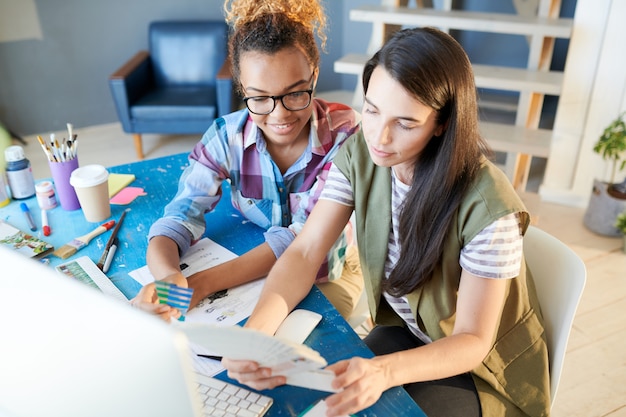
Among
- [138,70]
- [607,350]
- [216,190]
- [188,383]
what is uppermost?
[188,383]

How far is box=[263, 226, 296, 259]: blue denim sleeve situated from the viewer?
47.6 inches

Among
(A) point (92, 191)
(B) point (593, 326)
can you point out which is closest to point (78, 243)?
(A) point (92, 191)

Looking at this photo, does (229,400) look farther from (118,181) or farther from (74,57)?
(74,57)

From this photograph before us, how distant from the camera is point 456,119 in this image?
91 centimetres

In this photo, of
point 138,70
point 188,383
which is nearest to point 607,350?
point 188,383

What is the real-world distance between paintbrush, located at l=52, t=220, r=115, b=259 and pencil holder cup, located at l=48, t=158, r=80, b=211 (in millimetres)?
136

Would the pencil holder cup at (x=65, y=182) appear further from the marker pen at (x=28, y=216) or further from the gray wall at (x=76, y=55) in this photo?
the gray wall at (x=76, y=55)

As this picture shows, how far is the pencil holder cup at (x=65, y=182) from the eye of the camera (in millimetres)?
1343

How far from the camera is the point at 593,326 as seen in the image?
80.4 inches

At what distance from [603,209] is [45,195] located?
7.80 feet

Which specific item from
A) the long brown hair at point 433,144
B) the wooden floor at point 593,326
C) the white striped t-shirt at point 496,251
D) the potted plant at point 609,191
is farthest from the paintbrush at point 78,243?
the potted plant at point 609,191

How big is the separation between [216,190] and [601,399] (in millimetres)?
1392

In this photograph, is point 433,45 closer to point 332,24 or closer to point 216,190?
point 216,190

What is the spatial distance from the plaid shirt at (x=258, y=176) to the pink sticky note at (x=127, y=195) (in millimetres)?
185
